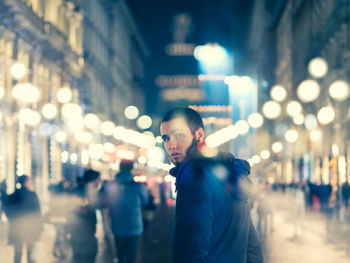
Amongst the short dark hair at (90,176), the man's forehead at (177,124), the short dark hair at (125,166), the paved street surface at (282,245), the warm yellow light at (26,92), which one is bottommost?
the paved street surface at (282,245)

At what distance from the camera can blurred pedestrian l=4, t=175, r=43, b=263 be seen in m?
12.1

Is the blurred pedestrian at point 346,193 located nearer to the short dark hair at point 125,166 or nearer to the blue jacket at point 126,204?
the short dark hair at point 125,166

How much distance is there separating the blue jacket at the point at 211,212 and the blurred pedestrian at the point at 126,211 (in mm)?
5706

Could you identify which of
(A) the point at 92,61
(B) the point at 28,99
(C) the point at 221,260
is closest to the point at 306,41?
(A) the point at 92,61

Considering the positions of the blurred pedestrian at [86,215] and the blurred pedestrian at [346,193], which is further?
the blurred pedestrian at [346,193]

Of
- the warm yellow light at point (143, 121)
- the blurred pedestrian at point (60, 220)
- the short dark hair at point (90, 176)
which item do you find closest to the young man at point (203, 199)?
the short dark hair at point (90, 176)

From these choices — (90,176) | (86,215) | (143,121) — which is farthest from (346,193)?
(143,121)

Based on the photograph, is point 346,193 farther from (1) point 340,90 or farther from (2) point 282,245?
(2) point 282,245

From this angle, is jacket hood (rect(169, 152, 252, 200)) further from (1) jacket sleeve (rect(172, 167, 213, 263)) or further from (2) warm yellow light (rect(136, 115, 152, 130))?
(2) warm yellow light (rect(136, 115, 152, 130))

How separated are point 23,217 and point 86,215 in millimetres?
1066

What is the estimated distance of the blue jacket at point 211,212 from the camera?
3.30 meters

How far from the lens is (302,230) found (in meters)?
23.0

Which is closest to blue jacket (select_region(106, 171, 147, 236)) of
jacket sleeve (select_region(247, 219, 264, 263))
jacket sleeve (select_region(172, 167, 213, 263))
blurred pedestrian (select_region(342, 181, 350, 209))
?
jacket sleeve (select_region(247, 219, 264, 263))

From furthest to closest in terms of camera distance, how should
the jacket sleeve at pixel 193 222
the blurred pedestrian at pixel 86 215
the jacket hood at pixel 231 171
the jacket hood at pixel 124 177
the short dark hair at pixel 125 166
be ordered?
1. the blurred pedestrian at pixel 86 215
2. the short dark hair at pixel 125 166
3. the jacket hood at pixel 124 177
4. the jacket hood at pixel 231 171
5. the jacket sleeve at pixel 193 222
